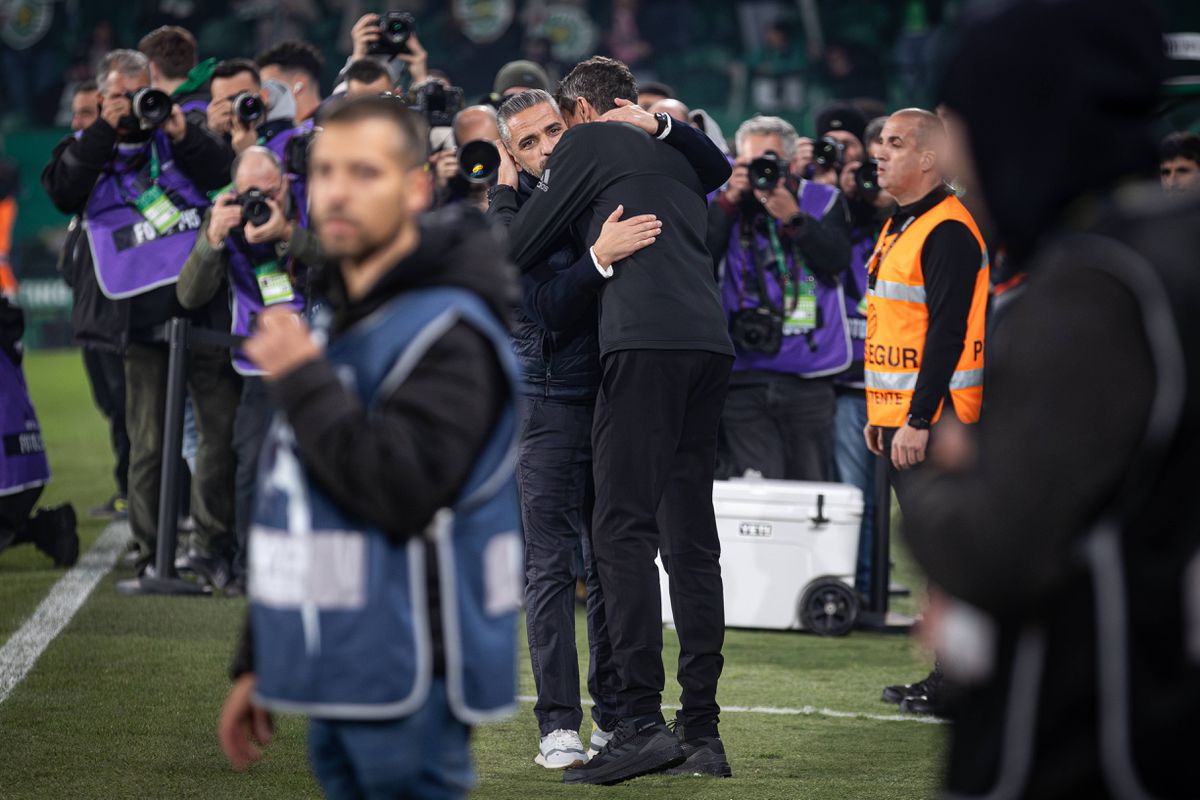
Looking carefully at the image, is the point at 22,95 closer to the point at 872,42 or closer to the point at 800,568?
the point at 872,42

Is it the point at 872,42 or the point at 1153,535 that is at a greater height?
the point at 872,42

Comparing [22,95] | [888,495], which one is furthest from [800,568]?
[22,95]

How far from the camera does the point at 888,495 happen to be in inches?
297

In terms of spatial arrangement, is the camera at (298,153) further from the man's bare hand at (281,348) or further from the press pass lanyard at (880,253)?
the man's bare hand at (281,348)

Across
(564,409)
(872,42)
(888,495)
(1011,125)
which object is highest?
(872,42)

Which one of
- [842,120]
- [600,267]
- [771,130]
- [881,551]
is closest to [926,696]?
[881,551]

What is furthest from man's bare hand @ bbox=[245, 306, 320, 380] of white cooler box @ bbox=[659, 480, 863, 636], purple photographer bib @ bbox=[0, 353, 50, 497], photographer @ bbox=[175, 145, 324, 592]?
purple photographer bib @ bbox=[0, 353, 50, 497]

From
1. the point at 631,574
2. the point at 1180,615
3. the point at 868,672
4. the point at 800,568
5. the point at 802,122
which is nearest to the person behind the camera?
the point at 1180,615

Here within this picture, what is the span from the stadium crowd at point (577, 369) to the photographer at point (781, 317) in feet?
0.06

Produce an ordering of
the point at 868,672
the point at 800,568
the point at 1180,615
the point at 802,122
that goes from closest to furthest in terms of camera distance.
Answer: the point at 1180,615 < the point at 868,672 < the point at 800,568 < the point at 802,122

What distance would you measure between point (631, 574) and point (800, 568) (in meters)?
2.48

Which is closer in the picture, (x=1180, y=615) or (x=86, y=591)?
(x=1180, y=615)

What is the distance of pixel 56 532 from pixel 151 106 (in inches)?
89.7

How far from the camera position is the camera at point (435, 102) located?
24.0 ft
